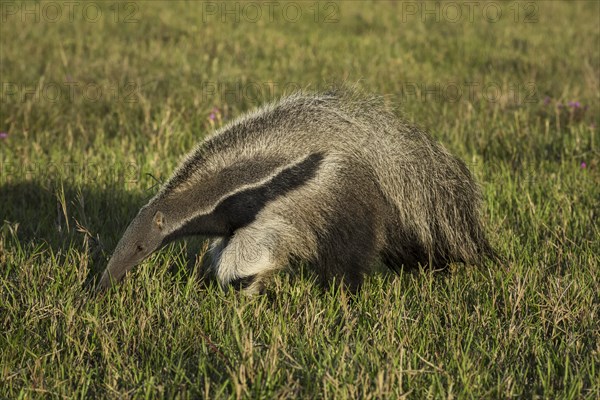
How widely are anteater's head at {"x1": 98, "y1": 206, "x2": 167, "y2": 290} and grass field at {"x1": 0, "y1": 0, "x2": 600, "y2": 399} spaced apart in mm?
130

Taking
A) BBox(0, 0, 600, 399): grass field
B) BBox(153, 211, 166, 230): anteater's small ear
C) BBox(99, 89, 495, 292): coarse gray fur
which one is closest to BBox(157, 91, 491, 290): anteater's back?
BBox(99, 89, 495, 292): coarse gray fur

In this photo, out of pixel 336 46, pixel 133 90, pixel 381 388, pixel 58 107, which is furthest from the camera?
pixel 336 46

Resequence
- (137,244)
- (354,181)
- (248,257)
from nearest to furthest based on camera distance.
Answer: (137,244) < (248,257) < (354,181)

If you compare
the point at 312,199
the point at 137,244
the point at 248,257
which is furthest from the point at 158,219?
the point at 312,199

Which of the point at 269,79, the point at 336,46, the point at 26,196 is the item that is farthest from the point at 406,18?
the point at 26,196

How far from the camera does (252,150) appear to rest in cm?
448

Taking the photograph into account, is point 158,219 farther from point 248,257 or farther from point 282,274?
point 282,274

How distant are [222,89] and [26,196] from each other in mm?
3111

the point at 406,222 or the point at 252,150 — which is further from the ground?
the point at 252,150

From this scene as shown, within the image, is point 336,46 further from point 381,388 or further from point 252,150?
point 381,388

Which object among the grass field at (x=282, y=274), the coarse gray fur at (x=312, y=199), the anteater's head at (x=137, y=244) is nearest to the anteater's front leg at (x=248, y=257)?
the coarse gray fur at (x=312, y=199)

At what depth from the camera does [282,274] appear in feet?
16.6

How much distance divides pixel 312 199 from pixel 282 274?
0.75 m

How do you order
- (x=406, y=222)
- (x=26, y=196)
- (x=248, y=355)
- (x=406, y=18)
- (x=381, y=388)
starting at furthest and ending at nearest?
(x=406, y=18) < (x=26, y=196) < (x=406, y=222) < (x=248, y=355) < (x=381, y=388)
